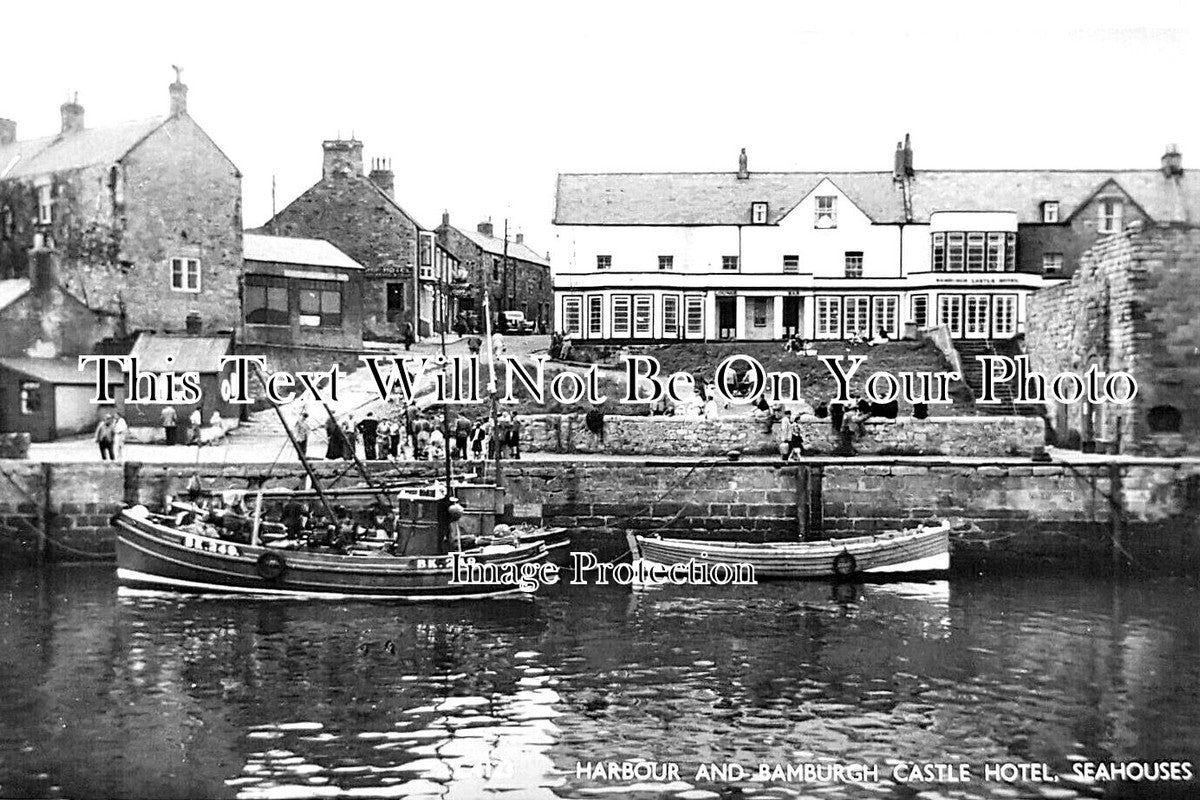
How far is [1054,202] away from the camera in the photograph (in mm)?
34156

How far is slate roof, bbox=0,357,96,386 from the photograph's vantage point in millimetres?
24469

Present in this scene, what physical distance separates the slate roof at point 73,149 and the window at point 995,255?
77.0 feet

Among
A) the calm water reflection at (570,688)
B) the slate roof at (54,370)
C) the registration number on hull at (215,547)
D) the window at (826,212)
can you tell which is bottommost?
the calm water reflection at (570,688)

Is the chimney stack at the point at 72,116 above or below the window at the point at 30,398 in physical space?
above

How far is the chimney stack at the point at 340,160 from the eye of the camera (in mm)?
37156

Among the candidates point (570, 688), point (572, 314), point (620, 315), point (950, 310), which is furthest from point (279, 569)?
point (950, 310)

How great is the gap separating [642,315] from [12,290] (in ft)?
62.6

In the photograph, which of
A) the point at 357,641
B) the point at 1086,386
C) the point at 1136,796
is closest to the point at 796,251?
the point at 1086,386

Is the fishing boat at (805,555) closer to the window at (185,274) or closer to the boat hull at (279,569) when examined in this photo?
the boat hull at (279,569)

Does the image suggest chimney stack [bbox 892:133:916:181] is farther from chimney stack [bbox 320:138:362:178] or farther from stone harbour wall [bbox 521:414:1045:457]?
chimney stack [bbox 320:138:362:178]

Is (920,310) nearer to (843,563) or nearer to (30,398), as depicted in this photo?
(843,563)

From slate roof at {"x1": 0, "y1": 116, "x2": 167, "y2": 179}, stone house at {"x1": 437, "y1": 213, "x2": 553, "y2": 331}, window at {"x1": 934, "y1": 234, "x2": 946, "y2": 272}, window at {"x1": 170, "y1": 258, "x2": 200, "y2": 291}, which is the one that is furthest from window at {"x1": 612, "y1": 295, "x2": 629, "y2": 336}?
slate roof at {"x1": 0, "y1": 116, "x2": 167, "y2": 179}

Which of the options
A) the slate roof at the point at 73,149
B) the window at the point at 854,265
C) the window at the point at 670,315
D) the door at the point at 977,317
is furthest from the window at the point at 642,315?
the slate roof at the point at 73,149

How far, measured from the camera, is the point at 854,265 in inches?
1495
